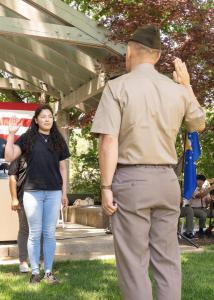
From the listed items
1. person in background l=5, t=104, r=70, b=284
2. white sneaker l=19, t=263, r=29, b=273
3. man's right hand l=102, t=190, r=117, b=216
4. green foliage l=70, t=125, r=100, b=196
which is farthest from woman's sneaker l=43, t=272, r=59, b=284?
green foliage l=70, t=125, r=100, b=196

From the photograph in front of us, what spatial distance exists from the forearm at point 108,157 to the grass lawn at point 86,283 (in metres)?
1.82

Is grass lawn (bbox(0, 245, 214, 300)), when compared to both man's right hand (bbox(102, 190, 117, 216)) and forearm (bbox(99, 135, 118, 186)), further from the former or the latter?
forearm (bbox(99, 135, 118, 186))

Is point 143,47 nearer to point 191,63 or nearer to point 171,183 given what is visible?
point 171,183

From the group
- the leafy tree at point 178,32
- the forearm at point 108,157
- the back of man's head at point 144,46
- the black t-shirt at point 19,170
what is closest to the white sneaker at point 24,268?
the black t-shirt at point 19,170

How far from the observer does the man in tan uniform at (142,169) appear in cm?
295

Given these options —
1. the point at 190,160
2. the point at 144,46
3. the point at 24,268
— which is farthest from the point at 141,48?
the point at 190,160

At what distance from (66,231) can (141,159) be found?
6117 mm

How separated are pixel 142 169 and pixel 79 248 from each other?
13.4ft

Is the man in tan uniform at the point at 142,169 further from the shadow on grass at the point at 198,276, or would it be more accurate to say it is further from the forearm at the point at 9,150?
the forearm at the point at 9,150

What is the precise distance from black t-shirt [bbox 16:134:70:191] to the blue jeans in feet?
0.21

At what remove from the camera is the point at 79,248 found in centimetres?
687

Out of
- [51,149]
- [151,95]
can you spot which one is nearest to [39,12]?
[51,149]

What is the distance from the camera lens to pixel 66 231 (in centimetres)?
890

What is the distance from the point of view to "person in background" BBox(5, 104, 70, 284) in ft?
16.3
